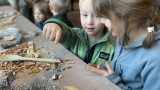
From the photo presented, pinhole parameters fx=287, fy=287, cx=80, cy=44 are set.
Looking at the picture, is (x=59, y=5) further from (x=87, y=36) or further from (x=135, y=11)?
(x=135, y=11)

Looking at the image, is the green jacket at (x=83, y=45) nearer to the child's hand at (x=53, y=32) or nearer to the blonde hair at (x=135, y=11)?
the child's hand at (x=53, y=32)

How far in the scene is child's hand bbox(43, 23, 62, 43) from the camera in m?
1.06

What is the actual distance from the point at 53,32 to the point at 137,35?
0.33 meters

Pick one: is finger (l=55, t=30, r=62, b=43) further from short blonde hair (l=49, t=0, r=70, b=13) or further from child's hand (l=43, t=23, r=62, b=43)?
short blonde hair (l=49, t=0, r=70, b=13)

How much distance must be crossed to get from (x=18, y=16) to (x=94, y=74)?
0.65m

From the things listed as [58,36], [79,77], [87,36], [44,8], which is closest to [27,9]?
A: [44,8]

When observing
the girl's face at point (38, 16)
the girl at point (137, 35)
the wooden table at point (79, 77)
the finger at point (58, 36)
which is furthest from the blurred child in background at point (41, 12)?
the girl at point (137, 35)

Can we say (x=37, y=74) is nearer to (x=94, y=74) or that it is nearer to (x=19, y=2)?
(x=94, y=74)

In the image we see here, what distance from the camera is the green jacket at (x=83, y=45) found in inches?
45.6

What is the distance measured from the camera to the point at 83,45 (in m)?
1.22

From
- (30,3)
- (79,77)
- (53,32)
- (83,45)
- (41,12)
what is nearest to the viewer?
(79,77)

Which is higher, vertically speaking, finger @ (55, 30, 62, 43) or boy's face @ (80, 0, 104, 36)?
boy's face @ (80, 0, 104, 36)

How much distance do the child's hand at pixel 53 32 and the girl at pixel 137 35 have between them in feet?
0.80

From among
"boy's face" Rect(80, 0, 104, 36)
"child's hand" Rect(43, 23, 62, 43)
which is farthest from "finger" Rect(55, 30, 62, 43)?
"boy's face" Rect(80, 0, 104, 36)
